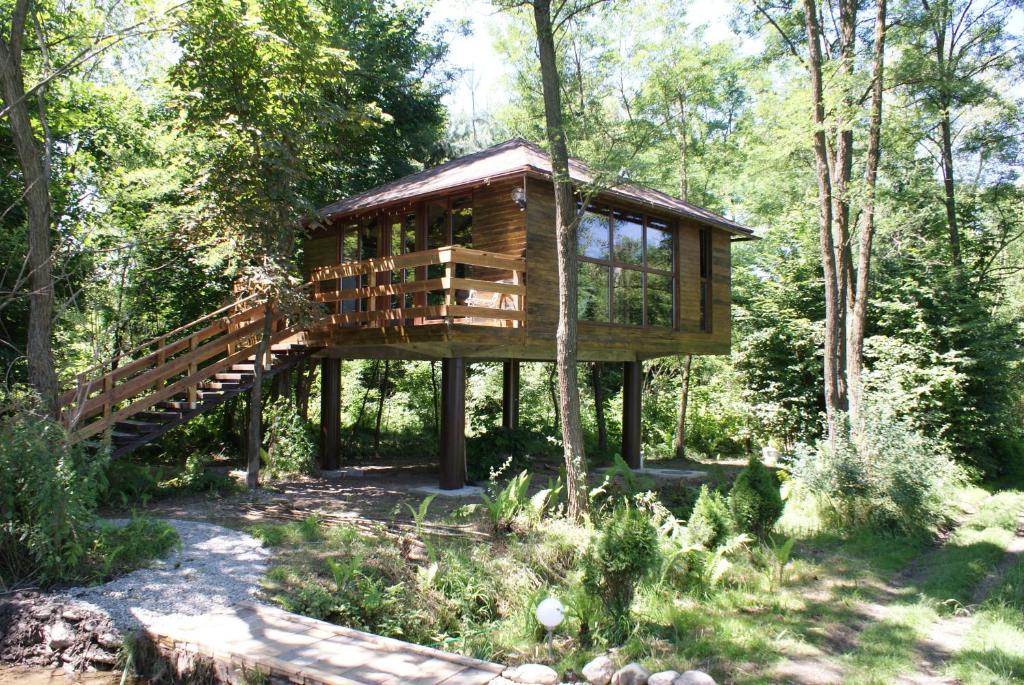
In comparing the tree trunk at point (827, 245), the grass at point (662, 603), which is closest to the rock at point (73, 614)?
the grass at point (662, 603)

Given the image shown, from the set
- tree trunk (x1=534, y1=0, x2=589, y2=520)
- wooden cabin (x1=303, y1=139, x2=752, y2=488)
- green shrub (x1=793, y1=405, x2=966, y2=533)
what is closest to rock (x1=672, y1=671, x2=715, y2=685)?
tree trunk (x1=534, y1=0, x2=589, y2=520)

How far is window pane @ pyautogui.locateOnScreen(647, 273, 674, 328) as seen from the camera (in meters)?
13.0

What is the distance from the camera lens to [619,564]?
5.63 m

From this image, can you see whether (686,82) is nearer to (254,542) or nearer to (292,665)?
(254,542)

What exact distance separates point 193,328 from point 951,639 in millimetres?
14066

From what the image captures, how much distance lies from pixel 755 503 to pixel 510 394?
7747 mm

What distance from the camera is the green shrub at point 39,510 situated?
5938mm

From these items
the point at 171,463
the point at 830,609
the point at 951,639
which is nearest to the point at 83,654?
the point at 830,609

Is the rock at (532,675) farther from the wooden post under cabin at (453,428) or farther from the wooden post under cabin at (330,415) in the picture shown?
the wooden post under cabin at (330,415)

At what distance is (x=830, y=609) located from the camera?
6.45 meters

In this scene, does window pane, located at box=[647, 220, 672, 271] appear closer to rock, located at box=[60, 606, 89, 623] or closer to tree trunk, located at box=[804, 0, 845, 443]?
tree trunk, located at box=[804, 0, 845, 443]

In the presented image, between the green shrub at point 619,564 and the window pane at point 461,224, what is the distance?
7.05 metres

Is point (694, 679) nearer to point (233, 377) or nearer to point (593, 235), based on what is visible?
point (593, 235)

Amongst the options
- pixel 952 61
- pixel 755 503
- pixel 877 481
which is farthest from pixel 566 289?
pixel 952 61
